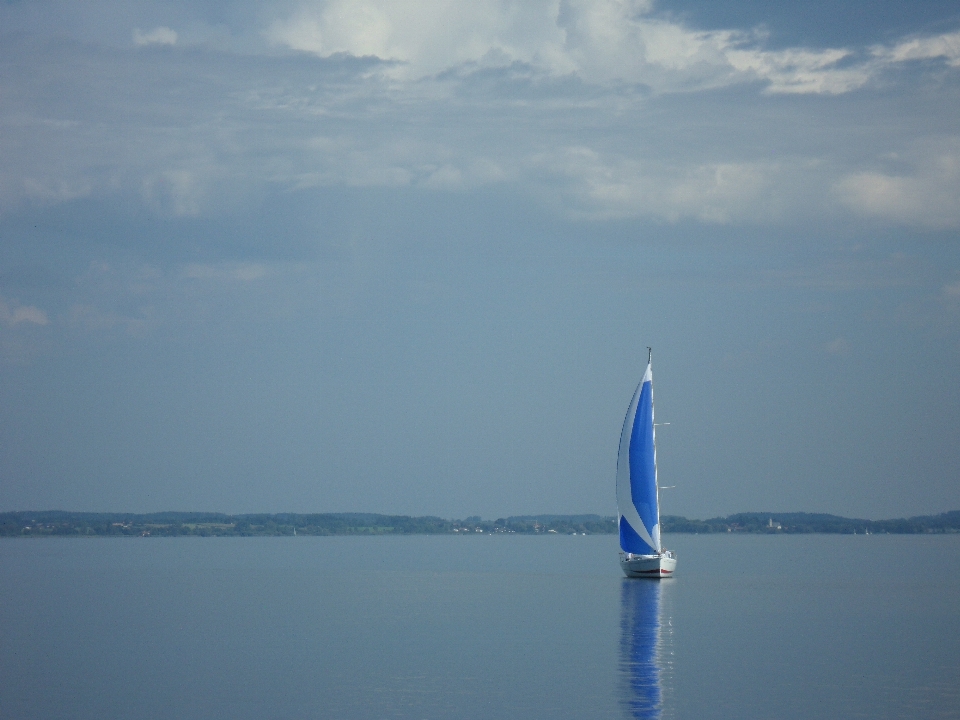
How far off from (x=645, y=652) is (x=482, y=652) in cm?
507

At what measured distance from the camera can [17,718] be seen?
25953mm

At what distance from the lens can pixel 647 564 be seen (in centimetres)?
6475

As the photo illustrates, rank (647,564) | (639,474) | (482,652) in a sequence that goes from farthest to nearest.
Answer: (647,564) < (639,474) < (482,652)

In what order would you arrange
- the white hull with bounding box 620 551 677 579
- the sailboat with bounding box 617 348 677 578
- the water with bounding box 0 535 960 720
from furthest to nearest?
the white hull with bounding box 620 551 677 579 → the sailboat with bounding box 617 348 677 578 → the water with bounding box 0 535 960 720

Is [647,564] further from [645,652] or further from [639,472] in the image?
[645,652]

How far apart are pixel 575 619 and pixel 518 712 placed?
2118 cm

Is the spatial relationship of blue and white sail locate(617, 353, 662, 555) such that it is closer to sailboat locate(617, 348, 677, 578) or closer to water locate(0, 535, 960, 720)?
sailboat locate(617, 348, 677, 578)

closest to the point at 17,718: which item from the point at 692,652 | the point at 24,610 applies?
the point at 692,652

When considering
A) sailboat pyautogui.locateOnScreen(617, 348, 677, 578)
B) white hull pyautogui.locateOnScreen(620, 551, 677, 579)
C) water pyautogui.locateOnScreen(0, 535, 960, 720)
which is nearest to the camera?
water pyautogui.locateOnScreen(0, 535, 960, 720)

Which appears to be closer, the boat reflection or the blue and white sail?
the boat reflection

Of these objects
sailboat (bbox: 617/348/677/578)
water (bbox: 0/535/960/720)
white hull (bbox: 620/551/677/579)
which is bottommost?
water (bbox: 0/535/960/720)

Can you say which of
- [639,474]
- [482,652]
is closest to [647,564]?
[639,474]

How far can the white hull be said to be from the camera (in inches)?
2534

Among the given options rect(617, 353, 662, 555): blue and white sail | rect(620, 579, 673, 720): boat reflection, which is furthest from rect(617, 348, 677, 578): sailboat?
rect(620, 579, 673, 720): boat reflection
